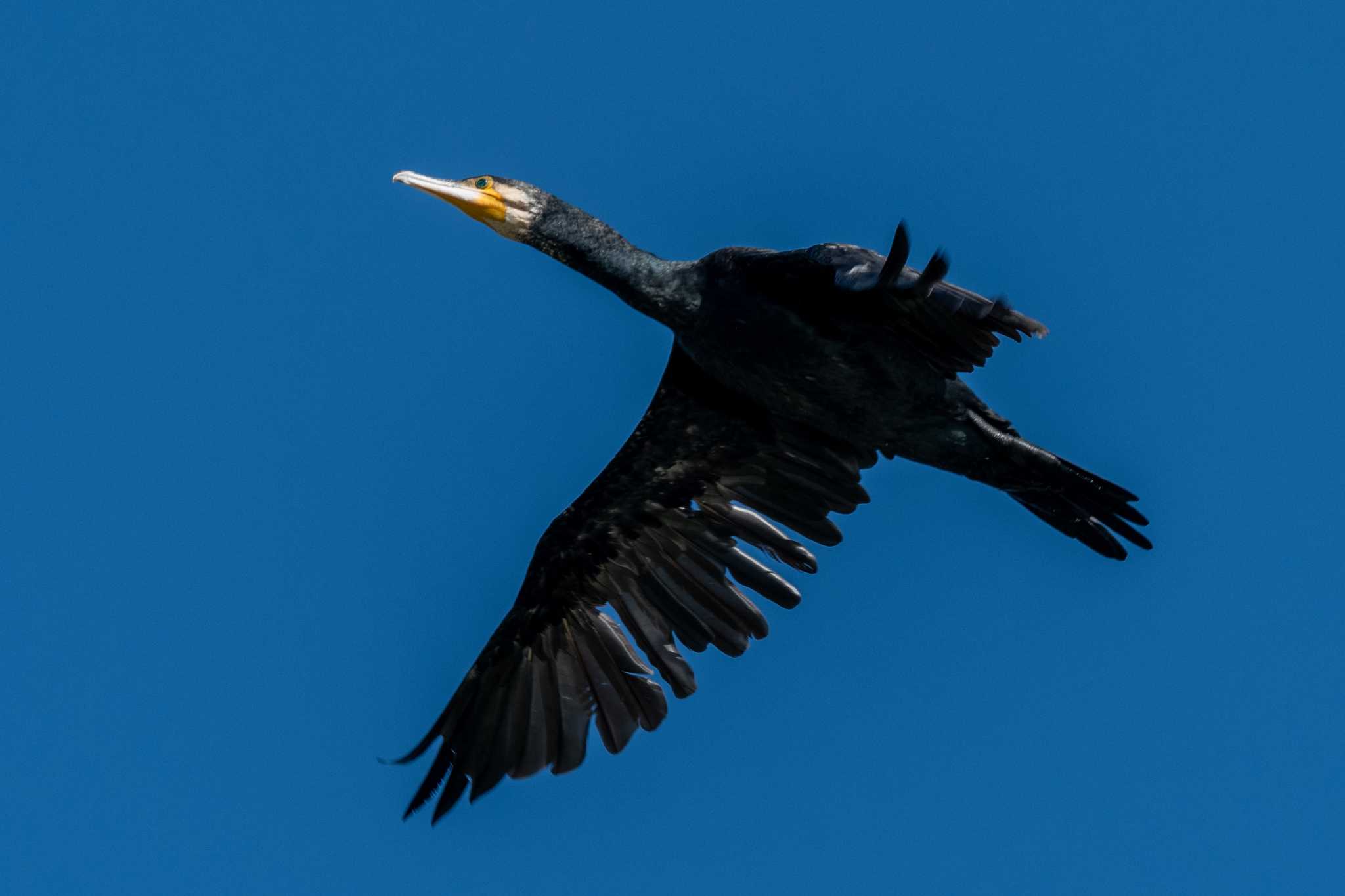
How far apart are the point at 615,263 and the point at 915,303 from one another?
2.26 metres

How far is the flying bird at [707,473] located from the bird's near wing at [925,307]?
0.02m

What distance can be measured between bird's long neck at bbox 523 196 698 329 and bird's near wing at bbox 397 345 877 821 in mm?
1053

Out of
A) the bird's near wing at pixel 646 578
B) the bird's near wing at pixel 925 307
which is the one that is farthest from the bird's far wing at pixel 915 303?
the bird's near wing at pixel 646 578

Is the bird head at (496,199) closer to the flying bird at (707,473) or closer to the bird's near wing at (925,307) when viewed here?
the flying bird at (707,473)

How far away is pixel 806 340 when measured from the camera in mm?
11156

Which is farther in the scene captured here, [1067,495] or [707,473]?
[707,473]

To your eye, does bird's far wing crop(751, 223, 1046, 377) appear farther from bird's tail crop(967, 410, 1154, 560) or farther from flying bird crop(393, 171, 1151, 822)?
bird's tail crop(967, 410, 1154, 560)

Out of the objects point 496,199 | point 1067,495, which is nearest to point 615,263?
point 496,199

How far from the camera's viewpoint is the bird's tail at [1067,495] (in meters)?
11.7

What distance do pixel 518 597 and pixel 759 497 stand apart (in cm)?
189

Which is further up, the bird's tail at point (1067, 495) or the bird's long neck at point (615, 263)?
the bird's long neck at point (615, 263)

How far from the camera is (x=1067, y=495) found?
1199 cm

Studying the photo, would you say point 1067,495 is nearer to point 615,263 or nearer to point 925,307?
point 925,307

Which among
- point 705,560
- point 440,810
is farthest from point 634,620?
point 440,810
